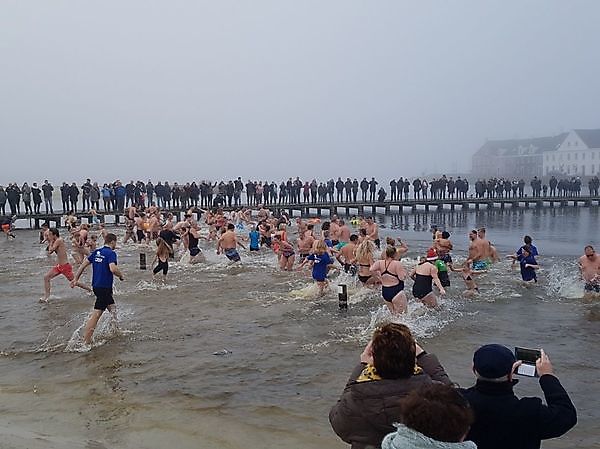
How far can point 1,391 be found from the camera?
6.73 metres

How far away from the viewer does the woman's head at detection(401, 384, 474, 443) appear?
7.38ft

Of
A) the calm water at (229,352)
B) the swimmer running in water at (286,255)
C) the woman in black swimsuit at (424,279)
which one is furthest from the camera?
the swimmer running in water at (286,255)

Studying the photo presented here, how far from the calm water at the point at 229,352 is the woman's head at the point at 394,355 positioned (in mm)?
2825

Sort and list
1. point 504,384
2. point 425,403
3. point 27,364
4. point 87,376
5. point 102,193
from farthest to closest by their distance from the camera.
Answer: point 102,193, point 27,364, point 87,376, point 504,384, point 425,403

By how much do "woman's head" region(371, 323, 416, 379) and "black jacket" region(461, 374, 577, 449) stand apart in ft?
1.05

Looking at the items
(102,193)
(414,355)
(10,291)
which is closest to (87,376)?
(414,355)

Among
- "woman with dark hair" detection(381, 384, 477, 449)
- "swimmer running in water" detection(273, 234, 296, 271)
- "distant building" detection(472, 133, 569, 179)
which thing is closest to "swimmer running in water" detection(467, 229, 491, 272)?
"swimmer running in water" detection(273, 234, 296, 271)

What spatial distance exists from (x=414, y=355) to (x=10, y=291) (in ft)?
41.3

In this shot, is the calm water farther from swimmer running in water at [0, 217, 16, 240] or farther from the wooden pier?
the wooden pier

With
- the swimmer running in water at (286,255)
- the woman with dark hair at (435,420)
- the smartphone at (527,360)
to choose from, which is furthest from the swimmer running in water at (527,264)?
the woman with dark hair at (435,420)

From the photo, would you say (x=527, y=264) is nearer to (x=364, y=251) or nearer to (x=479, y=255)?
(x=479, y=255)

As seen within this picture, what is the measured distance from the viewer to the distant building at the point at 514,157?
346ft

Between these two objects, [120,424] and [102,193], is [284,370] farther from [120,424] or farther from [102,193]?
[102,193]

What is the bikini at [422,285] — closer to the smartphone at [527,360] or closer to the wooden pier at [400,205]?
the smartphone at [527,360]
